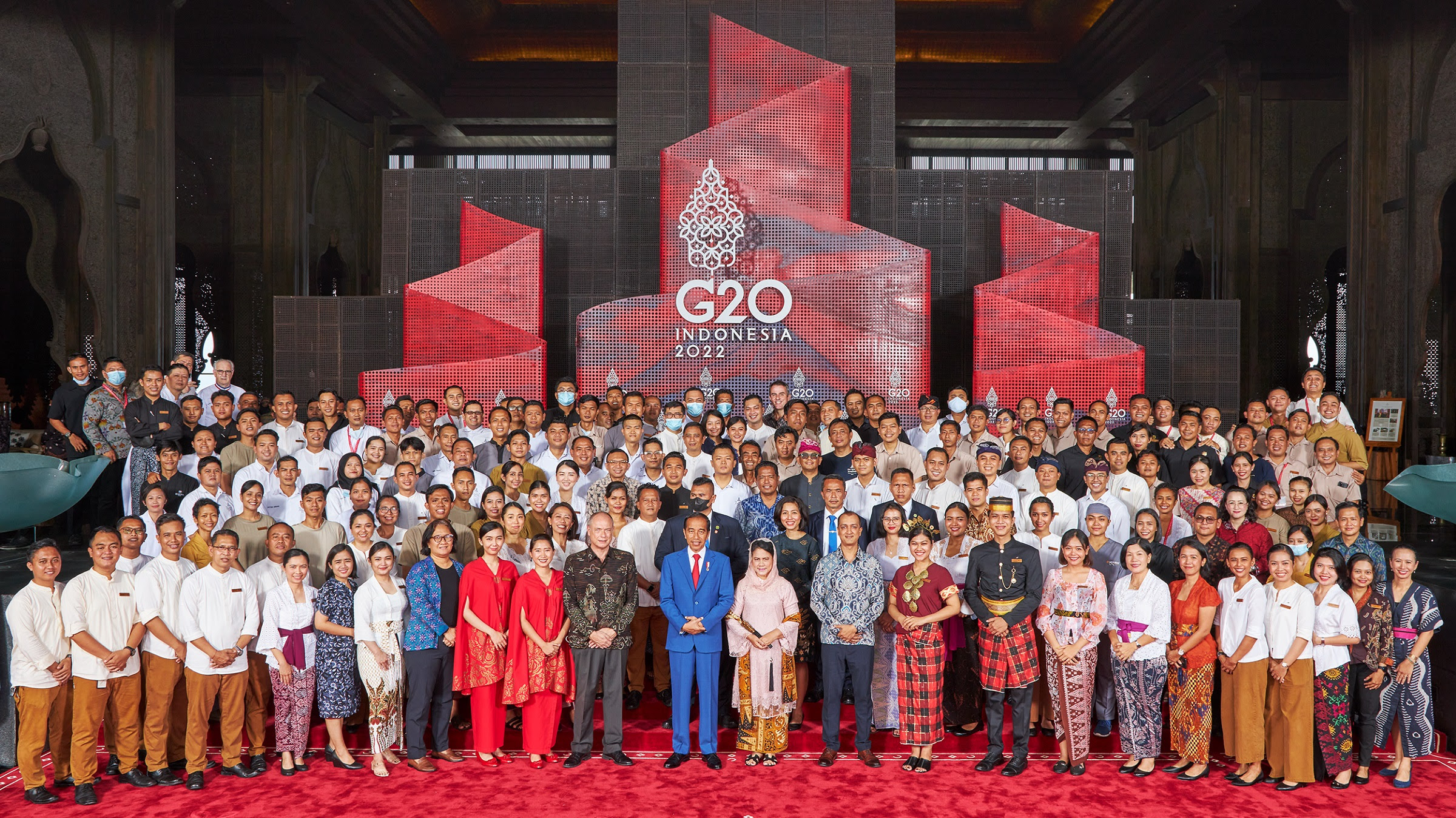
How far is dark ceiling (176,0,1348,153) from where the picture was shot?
51.9ft

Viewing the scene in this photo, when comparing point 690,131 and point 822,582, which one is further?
point 690,131

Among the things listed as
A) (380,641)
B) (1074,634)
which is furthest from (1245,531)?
(380,641)

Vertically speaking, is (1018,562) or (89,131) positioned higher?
(89,131)

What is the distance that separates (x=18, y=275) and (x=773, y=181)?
10686 mm

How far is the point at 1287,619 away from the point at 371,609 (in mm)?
4965

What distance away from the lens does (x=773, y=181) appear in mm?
11516

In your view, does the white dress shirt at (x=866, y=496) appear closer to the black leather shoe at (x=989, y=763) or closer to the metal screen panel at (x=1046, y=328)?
the black leather shoe at (x=989, y=763)

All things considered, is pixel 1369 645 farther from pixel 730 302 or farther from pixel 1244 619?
pixel 730 302

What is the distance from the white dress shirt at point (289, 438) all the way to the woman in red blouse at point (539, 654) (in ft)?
9.78

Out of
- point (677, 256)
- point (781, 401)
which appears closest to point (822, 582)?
point (781, 401)

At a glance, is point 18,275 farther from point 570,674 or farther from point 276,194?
point 570,674

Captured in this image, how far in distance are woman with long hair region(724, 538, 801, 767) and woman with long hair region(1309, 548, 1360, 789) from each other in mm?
2829

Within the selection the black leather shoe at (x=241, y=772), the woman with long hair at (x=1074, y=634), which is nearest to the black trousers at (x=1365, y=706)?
the woman with long hair at (x=1074, y=634)

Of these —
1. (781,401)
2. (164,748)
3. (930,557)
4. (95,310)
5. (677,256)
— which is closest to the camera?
(164,748)
